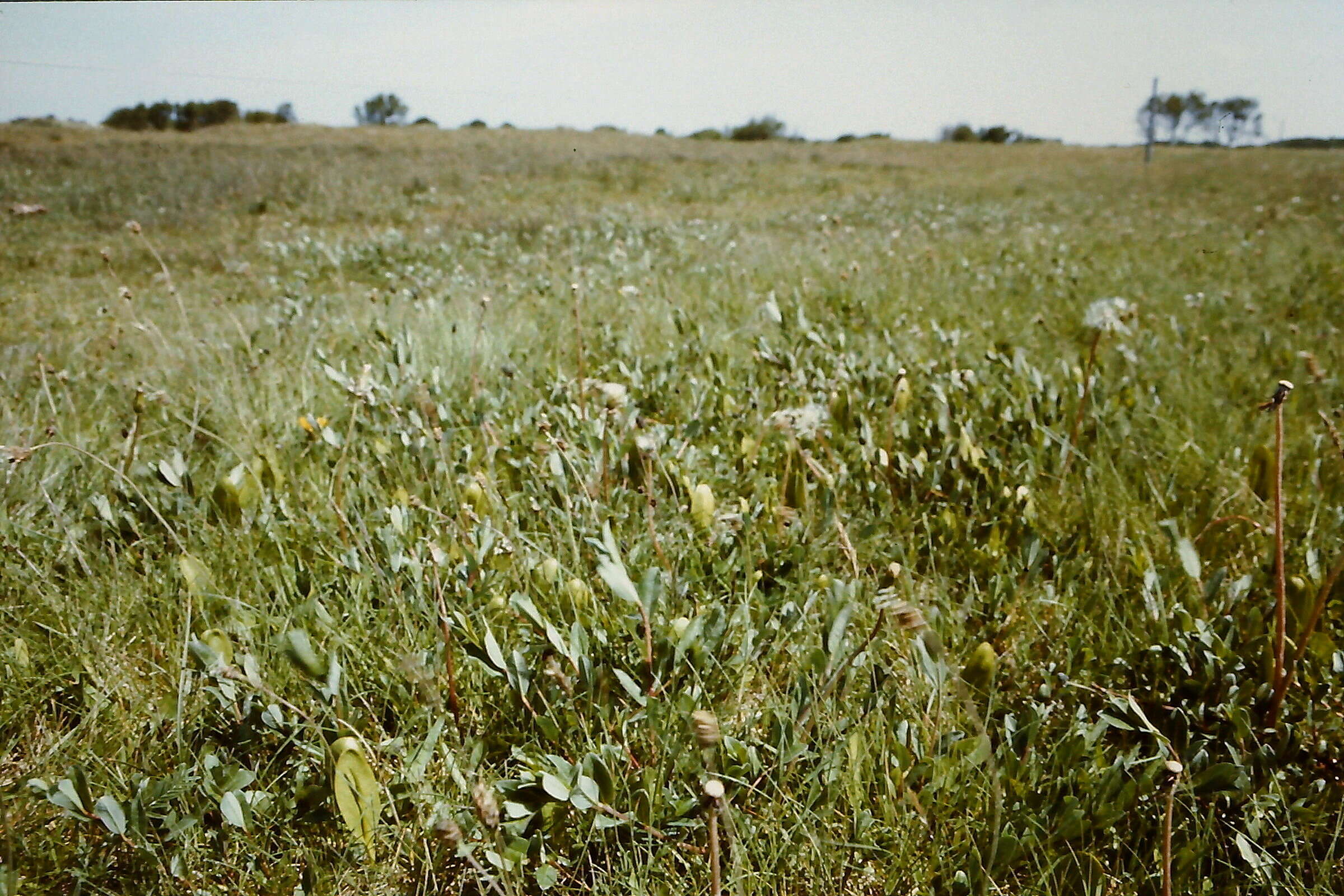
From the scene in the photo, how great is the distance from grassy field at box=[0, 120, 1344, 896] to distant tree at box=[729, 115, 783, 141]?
150ft

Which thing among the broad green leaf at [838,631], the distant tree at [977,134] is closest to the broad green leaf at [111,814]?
the broad green leaf at [838,631]

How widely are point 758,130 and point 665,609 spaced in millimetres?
50393

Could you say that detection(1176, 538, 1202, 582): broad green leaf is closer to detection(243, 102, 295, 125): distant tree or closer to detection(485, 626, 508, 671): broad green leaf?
detection(485, 626, 508, 671): broad green leaf

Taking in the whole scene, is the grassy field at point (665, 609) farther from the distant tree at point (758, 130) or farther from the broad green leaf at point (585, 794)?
the distant tree at point (758, 130)

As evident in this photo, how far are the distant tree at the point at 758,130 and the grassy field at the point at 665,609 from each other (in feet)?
150

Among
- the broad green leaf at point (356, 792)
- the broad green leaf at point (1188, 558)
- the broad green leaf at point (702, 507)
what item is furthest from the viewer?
the broad green leaf at point (702, 507)

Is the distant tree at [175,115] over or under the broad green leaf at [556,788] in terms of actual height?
over

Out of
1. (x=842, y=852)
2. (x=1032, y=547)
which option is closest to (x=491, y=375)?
(x=1032, y=547)

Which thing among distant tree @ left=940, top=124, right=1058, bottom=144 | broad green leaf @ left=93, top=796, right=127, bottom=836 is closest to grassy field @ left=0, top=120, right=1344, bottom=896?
broad green leaf @ left=93, top=796, right=127, bottom=836

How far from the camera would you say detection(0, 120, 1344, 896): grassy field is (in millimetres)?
1486

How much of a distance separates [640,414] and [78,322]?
4.21 metres

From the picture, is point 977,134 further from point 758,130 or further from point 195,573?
point 195,573

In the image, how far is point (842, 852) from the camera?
4.88 feet

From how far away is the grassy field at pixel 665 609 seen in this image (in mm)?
1486
